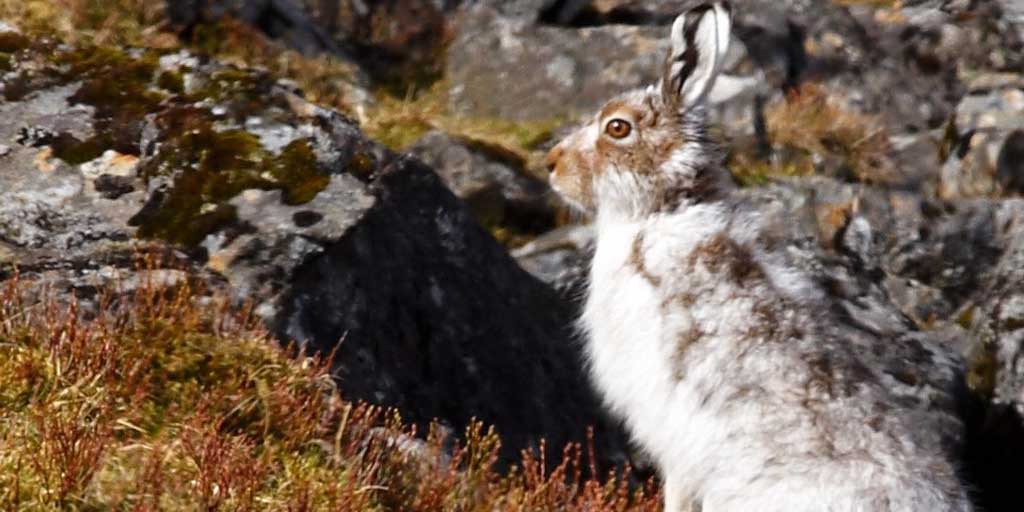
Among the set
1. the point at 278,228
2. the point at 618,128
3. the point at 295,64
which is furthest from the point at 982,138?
the point at 278,228

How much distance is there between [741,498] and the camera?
237 inches

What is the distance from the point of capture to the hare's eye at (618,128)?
7.65 m

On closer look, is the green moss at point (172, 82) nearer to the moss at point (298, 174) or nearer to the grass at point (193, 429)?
the moss at point (298, 174)

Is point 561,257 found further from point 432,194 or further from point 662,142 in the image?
point 662,142

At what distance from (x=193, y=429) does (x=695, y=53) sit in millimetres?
3714

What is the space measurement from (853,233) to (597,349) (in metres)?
7.76

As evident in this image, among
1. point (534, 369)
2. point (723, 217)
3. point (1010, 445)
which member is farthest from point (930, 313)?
point (723, 217)

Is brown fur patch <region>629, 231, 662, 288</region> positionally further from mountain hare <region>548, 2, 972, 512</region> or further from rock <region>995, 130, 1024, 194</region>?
rock <region>995, 130, 1024, 194</region>

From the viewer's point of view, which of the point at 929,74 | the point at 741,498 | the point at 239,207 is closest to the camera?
the point at 741,498

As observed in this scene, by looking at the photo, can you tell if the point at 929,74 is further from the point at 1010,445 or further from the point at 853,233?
the point at 1010,445

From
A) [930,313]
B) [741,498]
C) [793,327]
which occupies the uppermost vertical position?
[793,327]

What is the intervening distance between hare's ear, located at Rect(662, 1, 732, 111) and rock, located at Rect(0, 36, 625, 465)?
2070 millimetres

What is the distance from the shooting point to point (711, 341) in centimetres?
634

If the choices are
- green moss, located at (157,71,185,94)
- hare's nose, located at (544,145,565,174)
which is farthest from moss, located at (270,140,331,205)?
hare's nose, located at (544,145,565,174)
